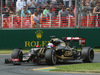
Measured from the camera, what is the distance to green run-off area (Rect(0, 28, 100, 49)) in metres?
24.1

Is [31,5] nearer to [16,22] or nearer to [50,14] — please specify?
[50,14]

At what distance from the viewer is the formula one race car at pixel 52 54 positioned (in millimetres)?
13992

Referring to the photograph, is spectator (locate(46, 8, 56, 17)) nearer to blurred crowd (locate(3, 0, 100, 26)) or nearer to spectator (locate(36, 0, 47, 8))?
blurred crowd (locate(3, 0, 100, 26))

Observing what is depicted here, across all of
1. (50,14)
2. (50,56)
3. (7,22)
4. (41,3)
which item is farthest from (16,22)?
(50,56)

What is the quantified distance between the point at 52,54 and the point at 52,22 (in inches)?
392

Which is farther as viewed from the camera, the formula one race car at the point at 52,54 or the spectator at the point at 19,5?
the spectator at the point at 19,5

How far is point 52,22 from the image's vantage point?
23672 mm

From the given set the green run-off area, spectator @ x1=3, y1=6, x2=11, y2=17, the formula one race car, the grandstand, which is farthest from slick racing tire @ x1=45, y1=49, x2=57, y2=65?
spectator @ x1=3, y1=6, x2=11, y2=17

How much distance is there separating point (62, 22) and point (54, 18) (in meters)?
0.63

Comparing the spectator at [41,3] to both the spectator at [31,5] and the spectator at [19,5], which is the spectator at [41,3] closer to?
the spectator at [31,5]

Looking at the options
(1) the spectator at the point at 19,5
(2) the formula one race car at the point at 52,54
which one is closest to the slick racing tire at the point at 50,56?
(2) the formula one race car at the point at 52,54

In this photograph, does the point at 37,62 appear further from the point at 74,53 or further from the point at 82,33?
the point at 82,33

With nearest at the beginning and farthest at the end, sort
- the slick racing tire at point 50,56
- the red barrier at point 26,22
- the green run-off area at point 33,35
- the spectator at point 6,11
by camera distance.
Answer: the slick racing tire at point 50,56, the red barrier at point 26,22, the spectator at point 6,11, the green run-off area at point 33,35

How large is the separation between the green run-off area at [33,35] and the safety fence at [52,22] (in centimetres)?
39
